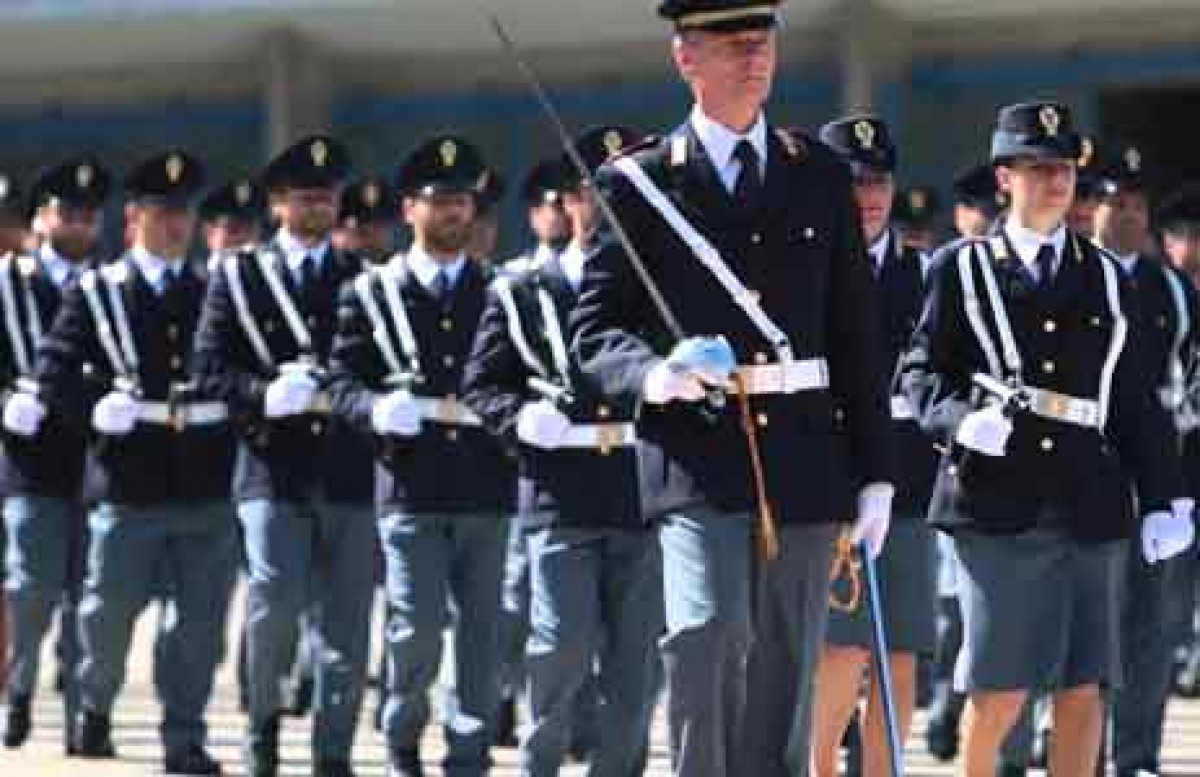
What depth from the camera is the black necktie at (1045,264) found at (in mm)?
10047

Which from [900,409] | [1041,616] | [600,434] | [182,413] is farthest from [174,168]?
[1041,616]

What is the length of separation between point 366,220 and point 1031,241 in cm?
482

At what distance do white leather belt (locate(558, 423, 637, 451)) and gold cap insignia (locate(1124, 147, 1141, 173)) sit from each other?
257 centimetres

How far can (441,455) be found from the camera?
1187 cm

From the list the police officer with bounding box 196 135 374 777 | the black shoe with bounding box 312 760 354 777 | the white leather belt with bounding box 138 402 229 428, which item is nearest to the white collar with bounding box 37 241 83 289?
the white leather belt with bounding box 138 402 229 428

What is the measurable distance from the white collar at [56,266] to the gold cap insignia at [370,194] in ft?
4.04

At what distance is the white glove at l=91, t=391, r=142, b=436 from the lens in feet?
42.4

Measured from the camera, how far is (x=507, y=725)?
14.1m

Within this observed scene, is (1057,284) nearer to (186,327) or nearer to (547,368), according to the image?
(547,368)

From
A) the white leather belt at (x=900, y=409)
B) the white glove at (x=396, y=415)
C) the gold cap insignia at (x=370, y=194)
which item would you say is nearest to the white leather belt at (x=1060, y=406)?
the white leather belt at (x=900, y=409)

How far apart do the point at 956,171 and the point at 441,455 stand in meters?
11.2

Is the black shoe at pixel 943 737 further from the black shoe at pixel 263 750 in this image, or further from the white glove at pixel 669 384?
the white glove at pixel 669 384

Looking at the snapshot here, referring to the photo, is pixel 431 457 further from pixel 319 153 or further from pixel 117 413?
→ pixel 117 413

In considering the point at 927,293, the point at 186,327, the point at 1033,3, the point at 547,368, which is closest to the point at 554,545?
the point at 547,368
